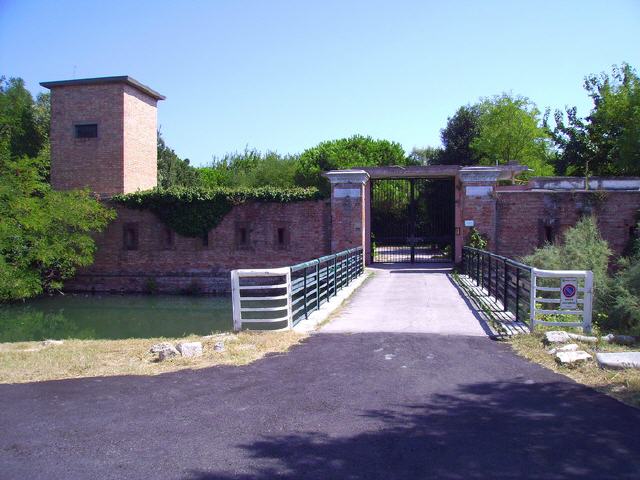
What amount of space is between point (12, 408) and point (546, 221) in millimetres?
18512

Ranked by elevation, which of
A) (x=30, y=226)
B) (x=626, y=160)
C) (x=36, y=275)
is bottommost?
(x=36, y=275)

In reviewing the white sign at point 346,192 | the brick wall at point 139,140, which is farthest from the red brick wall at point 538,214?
the brick wall at point 139,140

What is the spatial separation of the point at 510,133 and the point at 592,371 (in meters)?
29.2

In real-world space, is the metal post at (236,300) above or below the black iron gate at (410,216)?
below

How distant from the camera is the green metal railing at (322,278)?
10.4 metres

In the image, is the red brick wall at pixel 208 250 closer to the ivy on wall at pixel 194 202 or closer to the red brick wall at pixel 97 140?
the ivy on wall at pixel 194 202

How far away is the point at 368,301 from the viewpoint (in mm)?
13250

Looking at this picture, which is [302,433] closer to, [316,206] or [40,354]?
[40,354]

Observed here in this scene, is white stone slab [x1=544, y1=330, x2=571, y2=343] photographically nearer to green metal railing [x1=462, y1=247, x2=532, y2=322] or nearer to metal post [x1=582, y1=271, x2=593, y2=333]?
metal post [x1=582, y1=271, x2=593, y2=333]

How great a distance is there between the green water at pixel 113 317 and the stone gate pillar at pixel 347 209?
15.3 feet

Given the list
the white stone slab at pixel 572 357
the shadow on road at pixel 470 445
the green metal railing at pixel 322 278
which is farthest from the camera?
the green metal railing at pixel 322 278

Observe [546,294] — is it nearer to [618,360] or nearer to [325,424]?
[618,360]

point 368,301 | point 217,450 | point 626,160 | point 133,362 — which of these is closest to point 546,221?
point 368,301

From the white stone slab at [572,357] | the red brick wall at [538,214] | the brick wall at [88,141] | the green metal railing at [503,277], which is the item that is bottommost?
the white stone slab at [572,357]
